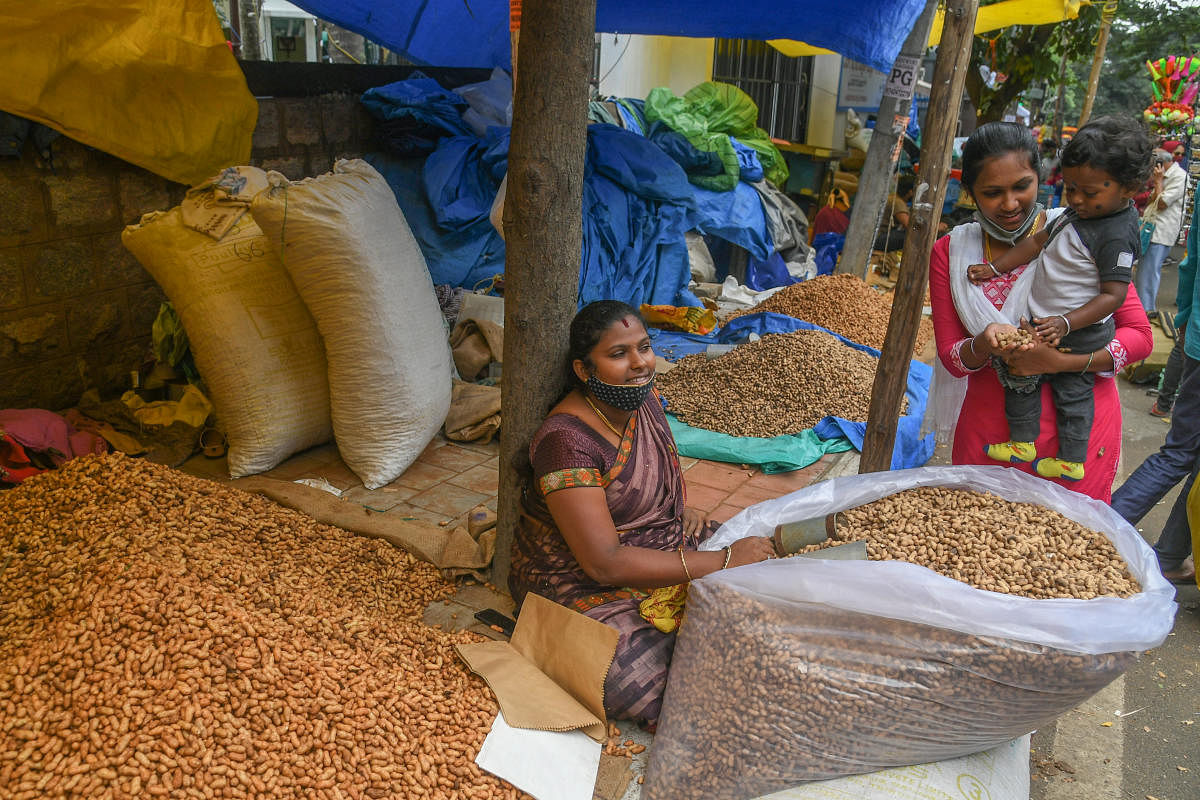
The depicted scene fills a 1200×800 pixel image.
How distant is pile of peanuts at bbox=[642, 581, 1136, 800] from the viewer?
168cm

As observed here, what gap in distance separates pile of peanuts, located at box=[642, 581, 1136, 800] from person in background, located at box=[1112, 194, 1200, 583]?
1.89m

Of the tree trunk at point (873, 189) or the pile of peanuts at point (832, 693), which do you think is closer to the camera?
the pile of peanuts at point (832, 693)

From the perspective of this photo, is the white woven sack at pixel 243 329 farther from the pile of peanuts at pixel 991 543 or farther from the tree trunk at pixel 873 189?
the tree trunk at pixel 873 189

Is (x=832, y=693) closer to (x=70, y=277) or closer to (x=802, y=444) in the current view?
(x=802, y=444)

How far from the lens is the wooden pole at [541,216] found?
86.2 inches

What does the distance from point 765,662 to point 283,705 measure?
971 millimetres

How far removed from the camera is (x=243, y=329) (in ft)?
10.3

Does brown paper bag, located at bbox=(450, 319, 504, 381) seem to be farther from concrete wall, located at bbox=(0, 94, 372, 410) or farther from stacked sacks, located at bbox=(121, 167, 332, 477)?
concrete wall, located at bbox=(0, 94, 372, 410)

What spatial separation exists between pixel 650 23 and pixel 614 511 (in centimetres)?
440

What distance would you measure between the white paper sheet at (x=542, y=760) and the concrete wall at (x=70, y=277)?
274cm

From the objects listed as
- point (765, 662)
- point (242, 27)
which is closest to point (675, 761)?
point (765, 662)

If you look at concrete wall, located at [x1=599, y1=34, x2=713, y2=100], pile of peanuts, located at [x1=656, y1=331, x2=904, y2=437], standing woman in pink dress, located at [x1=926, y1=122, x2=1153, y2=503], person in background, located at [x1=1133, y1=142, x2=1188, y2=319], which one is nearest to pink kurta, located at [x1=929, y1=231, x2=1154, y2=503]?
standing woman in pink dress, located at [x1=926, y1=122, x2=1153, y2=503]

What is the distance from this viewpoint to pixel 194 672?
5.90 feet

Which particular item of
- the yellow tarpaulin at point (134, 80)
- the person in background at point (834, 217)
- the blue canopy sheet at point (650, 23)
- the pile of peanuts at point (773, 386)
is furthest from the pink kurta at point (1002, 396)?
the person in background at point (834, 217)
